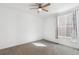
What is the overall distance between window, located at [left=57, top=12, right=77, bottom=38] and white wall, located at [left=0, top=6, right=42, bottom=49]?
0.27 metres

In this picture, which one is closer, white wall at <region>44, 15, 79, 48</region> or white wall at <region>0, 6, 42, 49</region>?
→ white wall at <region>0, 6, 42, 49</region>

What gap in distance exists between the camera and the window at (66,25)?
1154 millimetres

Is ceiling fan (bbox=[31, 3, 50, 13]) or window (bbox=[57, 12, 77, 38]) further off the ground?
ceiling fan (bbox=[31, 3, 50, 13])

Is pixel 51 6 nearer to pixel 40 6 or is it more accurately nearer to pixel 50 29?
pixel 40 6

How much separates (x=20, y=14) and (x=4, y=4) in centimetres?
24

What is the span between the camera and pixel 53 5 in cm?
117

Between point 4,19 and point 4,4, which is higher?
point 4,4

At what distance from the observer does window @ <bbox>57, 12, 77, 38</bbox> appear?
1.15 metres

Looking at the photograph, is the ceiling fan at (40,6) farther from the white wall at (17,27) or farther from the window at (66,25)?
the window at (66,25)

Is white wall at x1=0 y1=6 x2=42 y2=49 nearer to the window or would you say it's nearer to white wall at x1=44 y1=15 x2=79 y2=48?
white wall at x1=44 y1=15 x2=79 y2=48

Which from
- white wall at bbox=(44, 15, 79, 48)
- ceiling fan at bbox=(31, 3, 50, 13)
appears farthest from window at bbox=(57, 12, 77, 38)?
ceiling fan at bbox=(31, 3, 50, 13)

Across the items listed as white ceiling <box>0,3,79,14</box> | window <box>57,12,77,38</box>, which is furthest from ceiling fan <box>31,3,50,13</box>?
window <box>57,12,77,38</box>

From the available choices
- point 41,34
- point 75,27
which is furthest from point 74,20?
point 41,34
